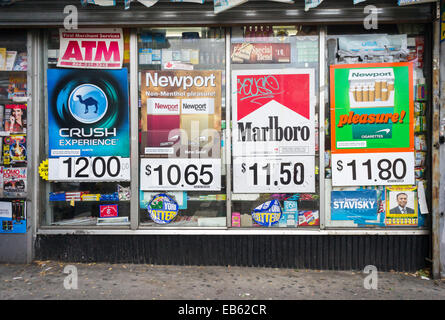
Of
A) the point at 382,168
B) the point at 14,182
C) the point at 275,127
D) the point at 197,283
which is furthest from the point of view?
the point at 14,182

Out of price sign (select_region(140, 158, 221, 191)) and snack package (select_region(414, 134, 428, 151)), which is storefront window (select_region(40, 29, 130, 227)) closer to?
price sign (select_region(140, 158, 221, 191))

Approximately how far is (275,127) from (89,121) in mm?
2921

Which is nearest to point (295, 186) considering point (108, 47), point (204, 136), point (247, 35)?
point (204, 136)

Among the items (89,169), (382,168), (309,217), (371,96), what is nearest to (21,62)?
(89,169)

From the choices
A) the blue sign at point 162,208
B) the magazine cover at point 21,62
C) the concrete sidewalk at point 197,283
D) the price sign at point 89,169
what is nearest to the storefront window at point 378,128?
the concrete sidewalk at point 197,283

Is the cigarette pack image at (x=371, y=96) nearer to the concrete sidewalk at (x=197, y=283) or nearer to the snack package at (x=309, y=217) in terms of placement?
the snack package at (x=309, y=217)

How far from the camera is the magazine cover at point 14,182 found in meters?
5.55

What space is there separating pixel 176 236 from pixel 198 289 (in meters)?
1.06

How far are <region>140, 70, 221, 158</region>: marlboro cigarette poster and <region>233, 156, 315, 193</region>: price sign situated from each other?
1.88 feet

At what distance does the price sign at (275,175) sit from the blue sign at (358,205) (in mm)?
477

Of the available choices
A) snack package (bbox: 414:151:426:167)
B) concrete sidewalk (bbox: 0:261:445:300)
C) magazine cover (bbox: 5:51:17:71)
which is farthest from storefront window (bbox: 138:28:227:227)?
snack package (bbox: 414:151:426:167)

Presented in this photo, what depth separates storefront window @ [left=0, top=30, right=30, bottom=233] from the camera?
5.54m

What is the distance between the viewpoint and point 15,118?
556cm

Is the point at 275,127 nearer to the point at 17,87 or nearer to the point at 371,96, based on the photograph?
the point at 371,96
